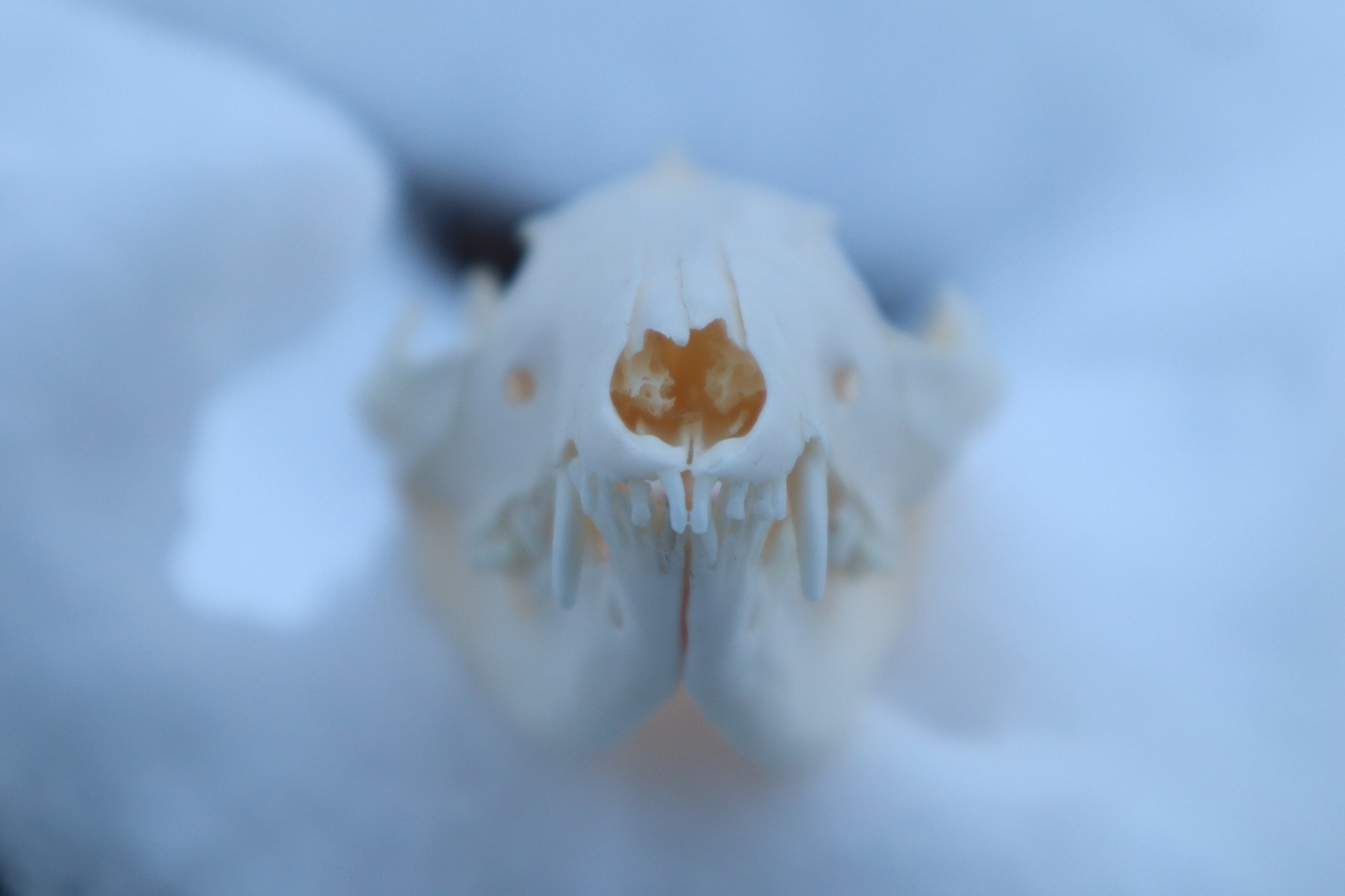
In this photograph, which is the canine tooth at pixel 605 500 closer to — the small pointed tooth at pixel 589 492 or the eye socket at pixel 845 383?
the small pointed tooth at pixel 589 492

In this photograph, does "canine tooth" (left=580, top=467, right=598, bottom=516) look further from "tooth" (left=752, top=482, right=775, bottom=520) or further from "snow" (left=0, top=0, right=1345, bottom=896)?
"snow" (left=0, top=0, right=1345, bottom=896)

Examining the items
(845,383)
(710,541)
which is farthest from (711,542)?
(845,383)

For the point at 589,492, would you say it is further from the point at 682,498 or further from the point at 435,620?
the point at 435,620

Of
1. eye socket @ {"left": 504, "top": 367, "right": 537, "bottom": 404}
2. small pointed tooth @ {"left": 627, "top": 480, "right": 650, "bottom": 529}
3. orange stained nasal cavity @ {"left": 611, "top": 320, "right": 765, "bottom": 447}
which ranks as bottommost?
small pointed tooth @ {"left": 627, "top": 480, "right": 650, "bottom": 529}

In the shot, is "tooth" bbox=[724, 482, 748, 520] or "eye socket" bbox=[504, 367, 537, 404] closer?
"tooth" bbox=[724, 482, 748, 520]

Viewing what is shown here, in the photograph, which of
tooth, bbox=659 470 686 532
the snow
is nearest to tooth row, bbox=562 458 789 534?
tooth, bbox=659 470 686 532

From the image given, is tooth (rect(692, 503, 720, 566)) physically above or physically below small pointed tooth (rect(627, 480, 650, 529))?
below

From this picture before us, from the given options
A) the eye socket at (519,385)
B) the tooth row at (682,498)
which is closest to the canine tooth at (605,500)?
the tooth row at (682,498)
